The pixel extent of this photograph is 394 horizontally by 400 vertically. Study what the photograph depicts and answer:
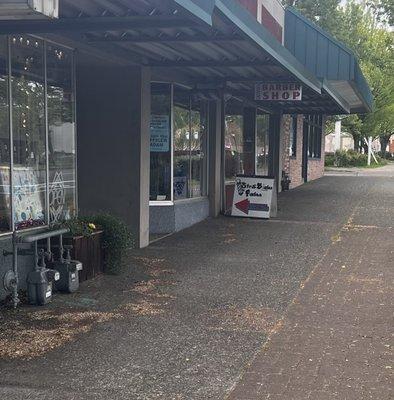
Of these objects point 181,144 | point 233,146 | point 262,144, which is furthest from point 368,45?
point 181,144

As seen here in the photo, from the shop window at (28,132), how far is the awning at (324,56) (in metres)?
9.92

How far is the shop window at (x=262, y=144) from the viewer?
1872cm

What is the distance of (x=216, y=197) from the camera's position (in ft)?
46.4

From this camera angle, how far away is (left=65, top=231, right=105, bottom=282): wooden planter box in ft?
25.2

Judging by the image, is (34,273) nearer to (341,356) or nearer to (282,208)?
(341,356)

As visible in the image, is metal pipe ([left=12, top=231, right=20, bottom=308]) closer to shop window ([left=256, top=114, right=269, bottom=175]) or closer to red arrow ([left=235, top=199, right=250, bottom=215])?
red arrow ([left=235, top=199, right=250, bottom=215])

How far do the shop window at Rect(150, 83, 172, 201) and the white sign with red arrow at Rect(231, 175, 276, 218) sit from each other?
8.59 ft

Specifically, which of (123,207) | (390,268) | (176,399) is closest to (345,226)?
(390,268)

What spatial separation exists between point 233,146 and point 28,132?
933cm

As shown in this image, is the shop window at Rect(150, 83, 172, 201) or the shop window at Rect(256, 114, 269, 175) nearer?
the shop window at Rect(150, 83, 172, 201)

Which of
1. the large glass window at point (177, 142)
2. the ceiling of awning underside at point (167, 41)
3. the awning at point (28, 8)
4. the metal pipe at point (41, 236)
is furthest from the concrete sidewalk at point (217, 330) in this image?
the ceiling of awning underside at point (167, 41)

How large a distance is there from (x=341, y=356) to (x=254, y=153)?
521 inches

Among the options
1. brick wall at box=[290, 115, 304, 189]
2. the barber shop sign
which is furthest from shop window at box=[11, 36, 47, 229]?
brick wall at box=[290, 115, 304, 189]

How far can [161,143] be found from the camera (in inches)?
→ 469
